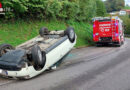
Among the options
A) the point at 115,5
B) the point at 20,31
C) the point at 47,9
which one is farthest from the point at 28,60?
the point at 115,5

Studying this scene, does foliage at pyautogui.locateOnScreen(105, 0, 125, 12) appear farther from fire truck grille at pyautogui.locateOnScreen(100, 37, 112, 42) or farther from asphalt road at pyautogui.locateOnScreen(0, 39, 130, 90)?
asphalt road at pyautogui.locateOnScreen(0, 39, 130, 90)

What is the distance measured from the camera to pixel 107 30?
13.6m

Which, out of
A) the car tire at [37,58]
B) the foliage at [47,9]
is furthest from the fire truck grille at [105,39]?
the car tire at [37,58]

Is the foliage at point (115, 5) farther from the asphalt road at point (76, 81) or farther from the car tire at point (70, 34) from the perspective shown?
the asphalt road at point (76, 81)

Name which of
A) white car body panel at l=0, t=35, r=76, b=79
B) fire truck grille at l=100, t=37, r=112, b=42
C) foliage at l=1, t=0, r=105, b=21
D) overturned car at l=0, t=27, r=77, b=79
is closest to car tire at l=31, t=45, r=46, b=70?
overturned car at l=0, t=27, r=77, b=79

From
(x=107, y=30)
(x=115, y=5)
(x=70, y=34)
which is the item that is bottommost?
(x=107, y=30)

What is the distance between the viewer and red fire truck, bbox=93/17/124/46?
13.3m

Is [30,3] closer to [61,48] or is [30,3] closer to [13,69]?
[61,48]

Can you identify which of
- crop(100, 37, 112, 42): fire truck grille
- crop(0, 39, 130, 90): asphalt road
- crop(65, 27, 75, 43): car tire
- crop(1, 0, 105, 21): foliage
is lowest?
crop(0, 39, 130, 90): asphalt road

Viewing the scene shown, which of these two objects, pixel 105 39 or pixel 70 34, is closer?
pixel 70 34

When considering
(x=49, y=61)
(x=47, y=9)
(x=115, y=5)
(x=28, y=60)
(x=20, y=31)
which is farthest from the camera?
(x=115, y=5)

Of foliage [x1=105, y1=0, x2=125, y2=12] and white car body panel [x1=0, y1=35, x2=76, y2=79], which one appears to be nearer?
white car body panel [x1=0, y1=35, x2=76, y2=79]

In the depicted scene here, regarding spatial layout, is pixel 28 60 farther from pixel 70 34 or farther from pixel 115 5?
pixel 115 5

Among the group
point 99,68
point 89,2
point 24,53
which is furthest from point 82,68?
point 89,2
